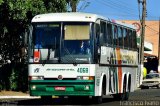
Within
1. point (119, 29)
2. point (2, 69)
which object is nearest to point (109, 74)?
point (119, 29)

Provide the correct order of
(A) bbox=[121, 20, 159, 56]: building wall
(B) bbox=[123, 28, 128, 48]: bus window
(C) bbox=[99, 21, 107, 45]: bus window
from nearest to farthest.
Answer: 1. (C) bbox=[99, 21, 107, 45]: bus window
2. (B) bbox=[123, 28, 128, 48]: bus window
3. (A) bbox=[121, 20, 159, 56]: building wall

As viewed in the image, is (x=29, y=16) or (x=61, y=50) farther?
(x=29, y=16)

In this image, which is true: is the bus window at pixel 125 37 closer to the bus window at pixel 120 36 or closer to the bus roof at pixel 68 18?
the bus window at pixel 120 36

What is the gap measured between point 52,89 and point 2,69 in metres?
12.1

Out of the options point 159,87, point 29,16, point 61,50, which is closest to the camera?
point 61,50

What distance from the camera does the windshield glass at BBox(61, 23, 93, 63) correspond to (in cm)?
2325

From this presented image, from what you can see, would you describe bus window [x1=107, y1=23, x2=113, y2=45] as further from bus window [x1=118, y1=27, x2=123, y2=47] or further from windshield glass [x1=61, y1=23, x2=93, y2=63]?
windshield glass [x1=61, y1=23, x2=93, y2=63]

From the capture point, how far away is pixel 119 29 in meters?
27.7

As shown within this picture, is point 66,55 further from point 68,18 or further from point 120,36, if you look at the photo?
point 120,36

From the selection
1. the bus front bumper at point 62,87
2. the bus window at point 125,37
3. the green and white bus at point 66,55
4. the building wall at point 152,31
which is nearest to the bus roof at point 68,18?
the green and white bus at point 66,55

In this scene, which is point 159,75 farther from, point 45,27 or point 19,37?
point 45,27

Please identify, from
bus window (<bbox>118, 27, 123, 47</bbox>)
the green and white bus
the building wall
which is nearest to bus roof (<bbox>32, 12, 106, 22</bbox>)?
the green and white bus

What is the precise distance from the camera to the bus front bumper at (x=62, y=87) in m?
23.2

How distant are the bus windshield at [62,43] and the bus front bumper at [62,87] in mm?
780
